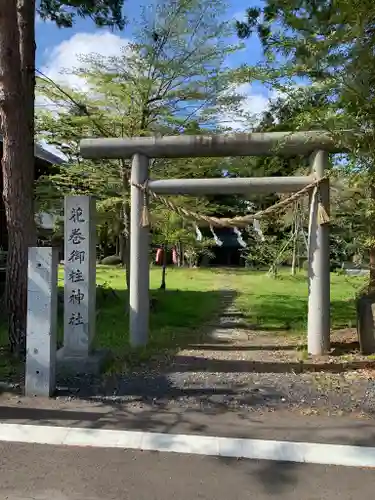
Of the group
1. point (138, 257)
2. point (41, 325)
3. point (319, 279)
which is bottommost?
point (41, 325)

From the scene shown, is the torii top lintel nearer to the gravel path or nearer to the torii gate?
the torii gate

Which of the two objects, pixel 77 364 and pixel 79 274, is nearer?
pixel 77 364

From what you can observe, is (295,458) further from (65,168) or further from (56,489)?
(65,168)

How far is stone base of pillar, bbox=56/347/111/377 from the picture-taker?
18.9 ft

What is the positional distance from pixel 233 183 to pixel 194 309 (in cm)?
676

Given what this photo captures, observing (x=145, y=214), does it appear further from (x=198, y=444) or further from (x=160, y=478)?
(x=160, y=478)

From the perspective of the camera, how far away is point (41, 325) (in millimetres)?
5117

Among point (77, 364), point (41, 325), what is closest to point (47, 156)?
point (77, 364)

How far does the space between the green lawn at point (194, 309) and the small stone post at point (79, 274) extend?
802mm

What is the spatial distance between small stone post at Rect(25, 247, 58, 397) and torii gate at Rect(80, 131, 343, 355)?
2.25 m

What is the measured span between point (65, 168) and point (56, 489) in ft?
28.5

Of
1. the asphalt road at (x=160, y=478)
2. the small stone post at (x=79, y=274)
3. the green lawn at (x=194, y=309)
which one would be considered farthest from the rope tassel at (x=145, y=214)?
the asphalt road at (x=160, y=478)

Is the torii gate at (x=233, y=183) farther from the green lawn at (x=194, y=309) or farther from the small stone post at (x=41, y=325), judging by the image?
the small stone post at (x=41, y=325)

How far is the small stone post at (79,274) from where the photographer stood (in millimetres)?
6008
